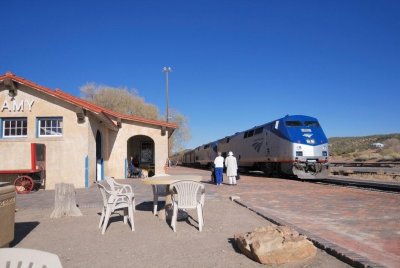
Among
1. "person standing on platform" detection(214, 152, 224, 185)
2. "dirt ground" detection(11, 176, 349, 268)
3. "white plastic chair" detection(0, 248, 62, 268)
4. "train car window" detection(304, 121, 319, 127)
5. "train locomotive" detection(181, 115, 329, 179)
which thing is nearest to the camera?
"white plastic chair" detection(0, 248, 62, 268)

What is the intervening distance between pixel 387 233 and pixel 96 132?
15.3 m

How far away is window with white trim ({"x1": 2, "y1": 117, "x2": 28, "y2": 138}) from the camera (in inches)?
688

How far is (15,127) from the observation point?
57.6 feet

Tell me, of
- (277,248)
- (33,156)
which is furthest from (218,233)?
(33,156)

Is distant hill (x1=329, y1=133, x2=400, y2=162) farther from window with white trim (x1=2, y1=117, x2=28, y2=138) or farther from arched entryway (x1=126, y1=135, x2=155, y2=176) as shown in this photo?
window with white trim (x1=2, y1=117, x2=28, y2=138)

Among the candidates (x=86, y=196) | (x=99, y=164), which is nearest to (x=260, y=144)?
(x=99, y=164)

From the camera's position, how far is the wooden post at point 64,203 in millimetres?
9375

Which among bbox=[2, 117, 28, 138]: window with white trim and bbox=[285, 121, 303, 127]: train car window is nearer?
bbox=[2, 117, 28, 138]: window with white trim

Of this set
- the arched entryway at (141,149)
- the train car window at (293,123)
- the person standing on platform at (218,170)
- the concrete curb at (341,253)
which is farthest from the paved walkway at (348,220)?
the arched entryway at (141,149)

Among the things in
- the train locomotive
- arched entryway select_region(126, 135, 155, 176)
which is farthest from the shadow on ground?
arched entryway select_region(126, 135, 155, 176)

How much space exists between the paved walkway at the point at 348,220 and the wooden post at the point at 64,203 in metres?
4.44

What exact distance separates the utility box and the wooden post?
3.28 meters

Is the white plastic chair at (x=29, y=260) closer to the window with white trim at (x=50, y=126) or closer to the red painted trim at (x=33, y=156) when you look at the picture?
the red painted trim at (x=33, y=156)

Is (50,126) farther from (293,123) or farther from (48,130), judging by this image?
(293,123)
